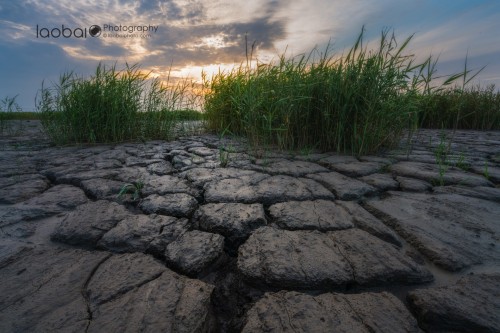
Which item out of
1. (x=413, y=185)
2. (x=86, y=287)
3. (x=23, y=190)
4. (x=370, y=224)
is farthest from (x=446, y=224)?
(x=23, y=190)

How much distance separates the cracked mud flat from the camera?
2.72 feet

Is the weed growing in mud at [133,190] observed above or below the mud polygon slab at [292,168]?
below

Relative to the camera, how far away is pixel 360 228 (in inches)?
53.6

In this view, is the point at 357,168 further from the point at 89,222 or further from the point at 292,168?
the point at 89,222

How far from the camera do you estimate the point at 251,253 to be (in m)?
1.12

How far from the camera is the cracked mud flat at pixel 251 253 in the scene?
0.83m

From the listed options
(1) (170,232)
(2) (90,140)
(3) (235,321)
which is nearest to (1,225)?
(1) (170,232)

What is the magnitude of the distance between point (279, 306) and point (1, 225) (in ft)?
4.62

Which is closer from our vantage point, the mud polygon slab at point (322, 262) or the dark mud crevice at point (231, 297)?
the dark mud crevice at point (231, 297)

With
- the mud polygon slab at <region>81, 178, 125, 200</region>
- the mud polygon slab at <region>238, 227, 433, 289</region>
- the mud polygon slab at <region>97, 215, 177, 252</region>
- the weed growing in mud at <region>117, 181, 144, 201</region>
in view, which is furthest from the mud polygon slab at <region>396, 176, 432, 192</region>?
the mud polygon slab at <region>81, 178, 125, 200</region>

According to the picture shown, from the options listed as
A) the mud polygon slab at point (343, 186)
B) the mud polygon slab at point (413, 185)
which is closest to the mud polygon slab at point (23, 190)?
the mud polygon slab at point (343, 186)

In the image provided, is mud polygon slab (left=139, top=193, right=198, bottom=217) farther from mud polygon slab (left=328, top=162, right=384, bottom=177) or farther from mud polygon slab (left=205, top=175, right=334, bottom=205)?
mud polygon slab (left=328, top=162, right=384, bottom=177)

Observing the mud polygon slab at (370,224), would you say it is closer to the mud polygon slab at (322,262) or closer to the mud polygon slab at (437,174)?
the mud polygon slab at (322,262)

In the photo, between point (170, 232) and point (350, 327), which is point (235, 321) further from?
point (170, 232)
